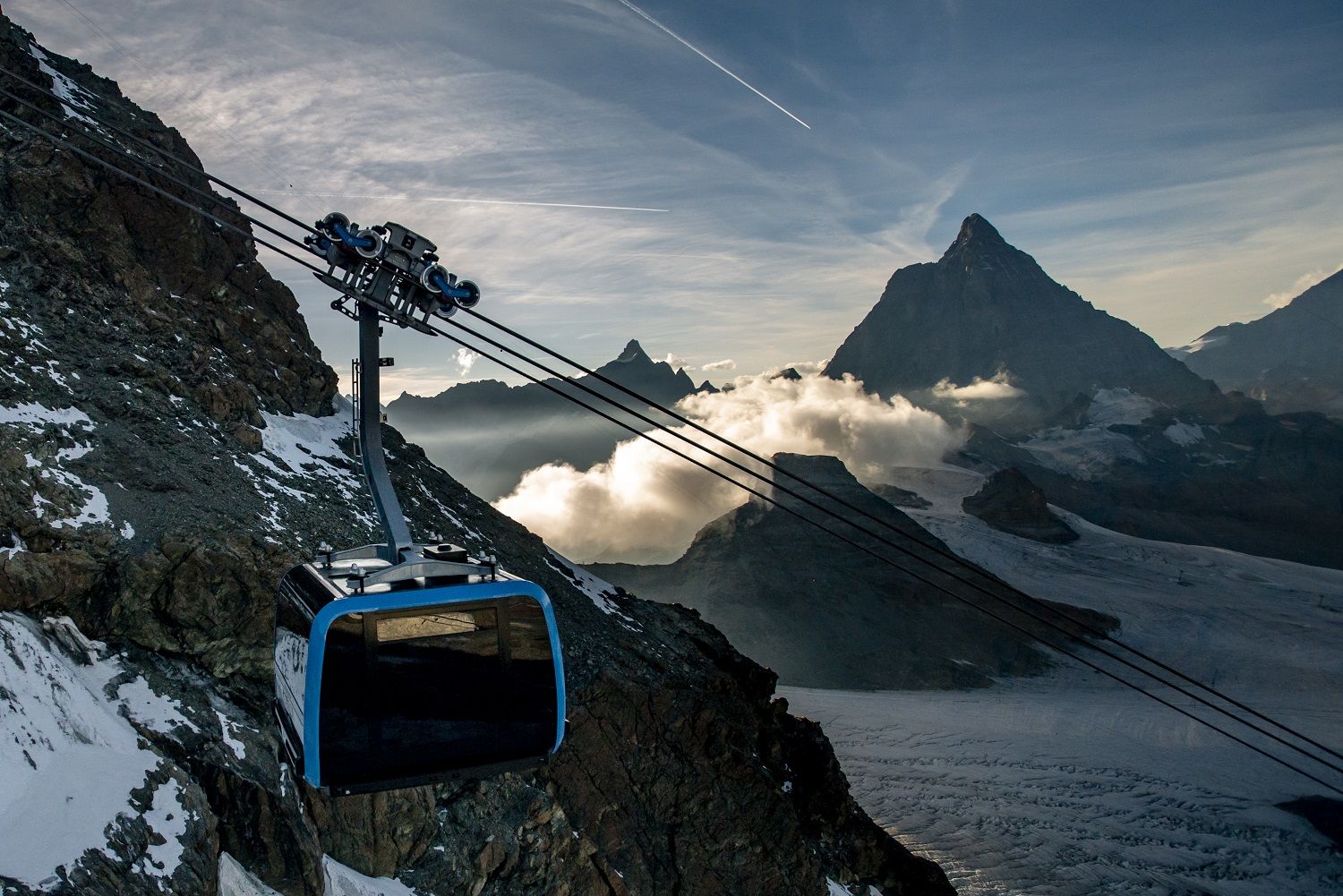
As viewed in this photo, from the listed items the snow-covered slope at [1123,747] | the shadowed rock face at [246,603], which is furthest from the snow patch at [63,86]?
the snow-covered slope at [1123,747]

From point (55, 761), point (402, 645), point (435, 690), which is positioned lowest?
point (55, 761)

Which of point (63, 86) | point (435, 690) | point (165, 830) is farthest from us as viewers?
point (63, 86)

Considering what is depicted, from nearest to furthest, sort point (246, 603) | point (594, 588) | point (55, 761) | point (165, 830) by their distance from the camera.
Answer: point (55, 761) < point (165, 830) < point (246, 603) < point (594, 588)

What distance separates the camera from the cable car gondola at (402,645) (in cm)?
698

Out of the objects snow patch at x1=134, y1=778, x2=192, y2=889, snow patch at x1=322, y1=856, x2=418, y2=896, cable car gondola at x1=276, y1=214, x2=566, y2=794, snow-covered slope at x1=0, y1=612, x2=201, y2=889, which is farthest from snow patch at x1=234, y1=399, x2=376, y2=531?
cable car gondola at x1=276, y1=214, x2=566, y2=794

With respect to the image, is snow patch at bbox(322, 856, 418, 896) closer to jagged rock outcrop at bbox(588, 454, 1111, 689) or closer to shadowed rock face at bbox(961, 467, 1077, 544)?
jagged rock outcrop at bbox(588, 454, 1111, 689)

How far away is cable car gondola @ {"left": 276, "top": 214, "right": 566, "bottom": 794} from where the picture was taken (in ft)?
22.9

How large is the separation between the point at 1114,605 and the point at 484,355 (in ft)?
463

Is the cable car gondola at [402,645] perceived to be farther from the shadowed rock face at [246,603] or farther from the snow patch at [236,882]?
the snow patch at [236,882]

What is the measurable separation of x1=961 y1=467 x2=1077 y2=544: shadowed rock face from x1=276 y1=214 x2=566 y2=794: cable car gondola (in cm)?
15985

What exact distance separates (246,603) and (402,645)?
36.4 feet

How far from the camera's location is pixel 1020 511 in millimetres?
155500

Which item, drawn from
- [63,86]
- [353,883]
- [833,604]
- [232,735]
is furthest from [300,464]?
[833,604]

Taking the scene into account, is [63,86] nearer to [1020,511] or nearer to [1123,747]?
[1123,747]
